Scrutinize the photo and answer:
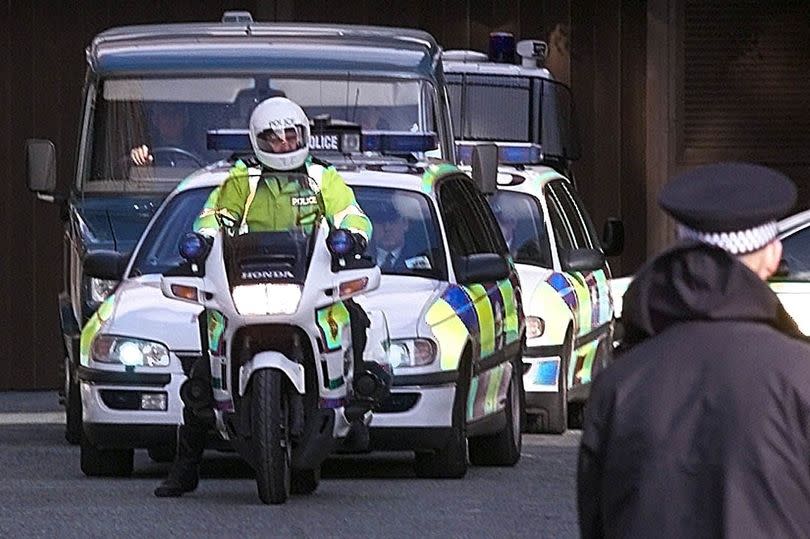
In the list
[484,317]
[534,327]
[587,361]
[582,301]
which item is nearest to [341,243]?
[484,317]

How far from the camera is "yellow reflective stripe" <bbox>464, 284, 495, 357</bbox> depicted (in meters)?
12.7

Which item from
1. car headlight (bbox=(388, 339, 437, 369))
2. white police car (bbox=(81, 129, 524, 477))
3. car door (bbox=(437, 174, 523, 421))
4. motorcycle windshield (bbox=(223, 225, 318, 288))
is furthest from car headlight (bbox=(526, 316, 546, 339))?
motorcycle windshield (bbox=(223, 225, 318, 288))

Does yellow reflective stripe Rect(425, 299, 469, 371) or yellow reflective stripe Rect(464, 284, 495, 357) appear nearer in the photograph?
yellow reflective stripe Rect(425, 299, 469, 371)

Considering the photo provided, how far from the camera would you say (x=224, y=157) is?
591 inches

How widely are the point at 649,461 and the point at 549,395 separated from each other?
36.1 ft

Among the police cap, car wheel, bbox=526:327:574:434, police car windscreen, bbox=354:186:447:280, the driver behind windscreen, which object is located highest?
the police cap

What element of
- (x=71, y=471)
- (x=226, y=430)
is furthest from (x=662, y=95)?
(x=226, y=430)

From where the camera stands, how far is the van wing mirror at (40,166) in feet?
48.5

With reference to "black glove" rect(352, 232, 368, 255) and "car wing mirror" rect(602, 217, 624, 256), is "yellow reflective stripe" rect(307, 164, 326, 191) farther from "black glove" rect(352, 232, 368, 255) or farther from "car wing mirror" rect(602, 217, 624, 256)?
"car wing mirror" rect(602, 217, 624, 256)

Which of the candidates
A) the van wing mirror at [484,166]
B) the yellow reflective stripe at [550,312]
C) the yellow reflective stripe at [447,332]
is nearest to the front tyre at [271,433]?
the yellow reflective stripe at [447,332]

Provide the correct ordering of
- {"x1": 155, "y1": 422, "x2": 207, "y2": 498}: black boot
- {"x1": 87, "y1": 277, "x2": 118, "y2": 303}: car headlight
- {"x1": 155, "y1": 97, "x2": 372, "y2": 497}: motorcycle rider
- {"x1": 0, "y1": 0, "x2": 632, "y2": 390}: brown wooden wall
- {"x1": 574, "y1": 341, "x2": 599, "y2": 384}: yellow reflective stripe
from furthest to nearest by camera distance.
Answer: {"x1": 0, "y1": 0, "x2": 632, "y2": 390}: brown wooden wall < {"x1": 574, "y1": 341, "x2": 599, "y2": 384}: yellow reflective stripe < {"x1": 87, "y1": 277, "x2": 118, "y2": 303}: car headlight < {"x1": 155, "y1": 422, "x2": 207, "y2": 498}: black boot < {"x1": 155, "y1": 97, "x2": 372, "y2": 497}: motorcycle rider

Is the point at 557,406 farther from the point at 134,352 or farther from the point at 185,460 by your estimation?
the point at 185,460

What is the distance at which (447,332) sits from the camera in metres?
12.2

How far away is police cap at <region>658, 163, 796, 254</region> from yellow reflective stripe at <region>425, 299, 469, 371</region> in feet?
24.8
